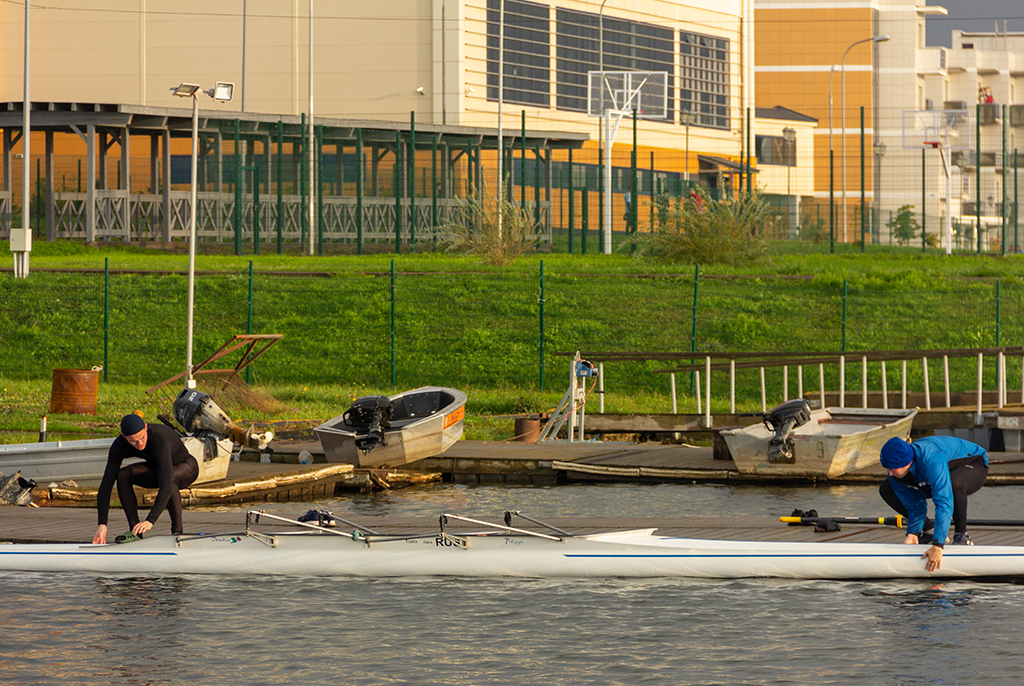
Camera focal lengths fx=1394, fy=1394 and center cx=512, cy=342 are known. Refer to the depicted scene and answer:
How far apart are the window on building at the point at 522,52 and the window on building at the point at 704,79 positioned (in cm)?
874

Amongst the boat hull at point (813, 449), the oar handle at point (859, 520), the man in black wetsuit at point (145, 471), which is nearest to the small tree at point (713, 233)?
the boat hull at point (813, 449)

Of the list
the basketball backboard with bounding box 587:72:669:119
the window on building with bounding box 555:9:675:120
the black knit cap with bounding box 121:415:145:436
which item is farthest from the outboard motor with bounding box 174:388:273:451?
the window on building with bounding box 555:9:675:120

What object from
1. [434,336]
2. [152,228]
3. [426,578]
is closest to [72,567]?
[426,578]

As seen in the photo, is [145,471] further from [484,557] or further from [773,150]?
[773,150]

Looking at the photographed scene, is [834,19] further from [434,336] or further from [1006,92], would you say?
[434,336]

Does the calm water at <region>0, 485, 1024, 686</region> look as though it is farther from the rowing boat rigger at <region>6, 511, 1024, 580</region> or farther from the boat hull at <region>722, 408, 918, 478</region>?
the boat hull at <region>722, 408, 918, 478</region>

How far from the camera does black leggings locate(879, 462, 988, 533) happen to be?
11.4 meters

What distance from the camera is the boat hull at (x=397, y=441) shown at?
18.1 meters

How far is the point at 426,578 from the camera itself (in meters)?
12.3

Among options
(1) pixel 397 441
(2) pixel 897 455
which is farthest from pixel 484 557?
(1) pixel 397 441

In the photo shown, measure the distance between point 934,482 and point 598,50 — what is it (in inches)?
1864

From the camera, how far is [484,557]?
483 inches

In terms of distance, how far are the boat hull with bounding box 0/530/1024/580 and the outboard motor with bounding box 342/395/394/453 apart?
538 cm

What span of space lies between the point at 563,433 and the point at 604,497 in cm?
537
